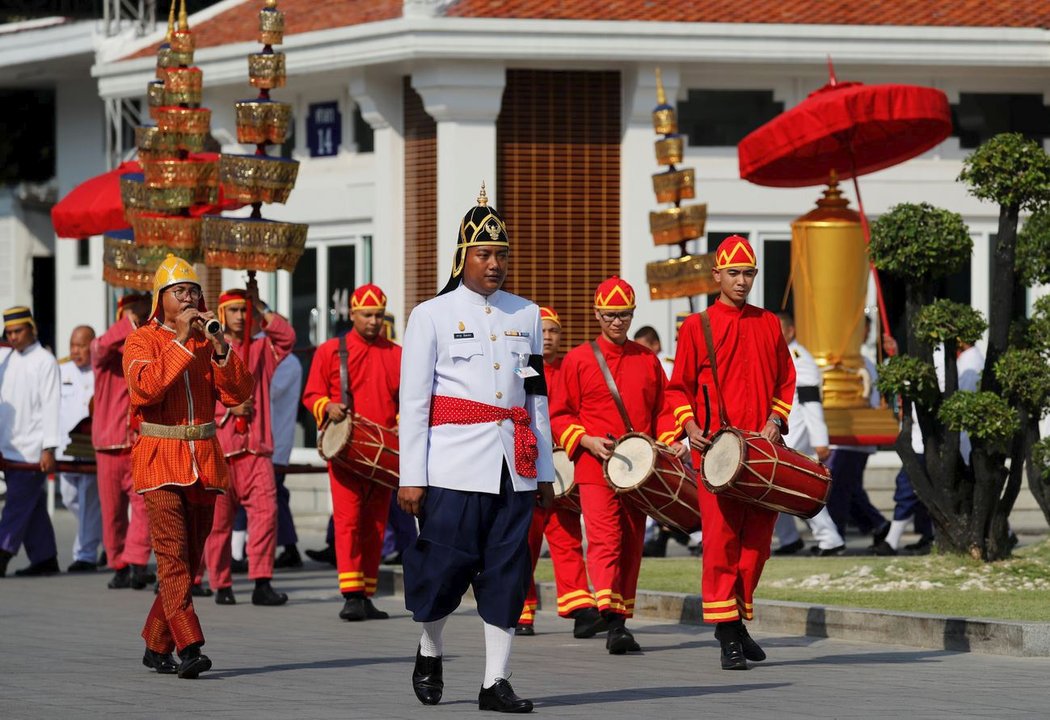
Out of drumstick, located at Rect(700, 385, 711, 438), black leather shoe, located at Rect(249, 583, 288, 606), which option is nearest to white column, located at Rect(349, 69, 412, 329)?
black leather shoe, located at Rect(249, 583, 288, 606)

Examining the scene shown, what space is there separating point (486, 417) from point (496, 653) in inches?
39.9

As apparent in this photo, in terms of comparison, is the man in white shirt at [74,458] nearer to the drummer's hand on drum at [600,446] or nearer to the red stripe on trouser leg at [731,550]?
the drummer's hand on drum at [600,446]

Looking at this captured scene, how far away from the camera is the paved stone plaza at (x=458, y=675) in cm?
906

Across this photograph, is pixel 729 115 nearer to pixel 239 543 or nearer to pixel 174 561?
pixel 239 543

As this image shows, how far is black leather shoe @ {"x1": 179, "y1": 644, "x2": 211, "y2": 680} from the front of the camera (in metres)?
10.1

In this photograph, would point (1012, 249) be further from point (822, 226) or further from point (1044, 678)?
point (822, 226)

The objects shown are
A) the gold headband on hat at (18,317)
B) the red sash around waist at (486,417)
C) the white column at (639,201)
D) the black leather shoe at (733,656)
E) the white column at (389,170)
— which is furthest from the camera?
the white column at (389,170)

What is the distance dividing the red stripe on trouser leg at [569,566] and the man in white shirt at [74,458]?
5.89 metres

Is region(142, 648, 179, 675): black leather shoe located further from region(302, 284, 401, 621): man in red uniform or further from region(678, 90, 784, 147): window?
region(678, 90, 784, 147): window

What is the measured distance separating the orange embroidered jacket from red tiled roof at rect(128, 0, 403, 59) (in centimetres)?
1329

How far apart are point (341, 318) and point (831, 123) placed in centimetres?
843

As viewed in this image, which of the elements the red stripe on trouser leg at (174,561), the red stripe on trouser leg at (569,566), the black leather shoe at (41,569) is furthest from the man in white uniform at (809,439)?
the red stripe on trouser leg at (174,561)

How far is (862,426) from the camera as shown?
1850 cm

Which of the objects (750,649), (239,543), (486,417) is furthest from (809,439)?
(486,417)
